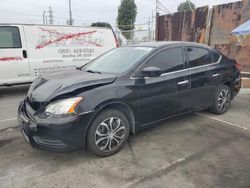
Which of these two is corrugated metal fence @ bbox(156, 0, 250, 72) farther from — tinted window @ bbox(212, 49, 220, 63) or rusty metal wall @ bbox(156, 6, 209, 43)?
tinted window @ bbox(212, 49, 220, 63)

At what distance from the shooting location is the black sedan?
2959 millimetres

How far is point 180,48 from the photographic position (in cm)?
420

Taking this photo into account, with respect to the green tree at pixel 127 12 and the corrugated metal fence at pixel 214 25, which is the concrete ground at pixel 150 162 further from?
the green tree at pixel 127 12

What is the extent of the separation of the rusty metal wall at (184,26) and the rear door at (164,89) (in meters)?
8.51

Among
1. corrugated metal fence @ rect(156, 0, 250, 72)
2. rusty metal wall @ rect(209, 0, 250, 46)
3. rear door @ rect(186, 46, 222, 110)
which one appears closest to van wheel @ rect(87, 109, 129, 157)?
rear door @ rect(186, 46, 222, 110)

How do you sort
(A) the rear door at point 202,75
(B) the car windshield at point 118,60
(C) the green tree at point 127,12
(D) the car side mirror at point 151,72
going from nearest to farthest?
(D) the car side mirror at point 151,72
(B) the car windshield at point 118,60
(A) the rear door at point 202,75
(C) the green tree at point 127,12

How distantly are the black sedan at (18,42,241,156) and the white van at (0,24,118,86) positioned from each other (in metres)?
3.11

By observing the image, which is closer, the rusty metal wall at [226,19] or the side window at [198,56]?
the side window at [198,56]

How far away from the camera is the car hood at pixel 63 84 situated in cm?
309

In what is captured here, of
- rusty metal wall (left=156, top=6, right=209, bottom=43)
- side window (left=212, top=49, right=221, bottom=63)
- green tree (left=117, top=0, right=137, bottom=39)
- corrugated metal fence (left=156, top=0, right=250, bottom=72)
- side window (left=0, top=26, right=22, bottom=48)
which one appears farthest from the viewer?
green tree (left=117, top=0, right=137, bottom=39)

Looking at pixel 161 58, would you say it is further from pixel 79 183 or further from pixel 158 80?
pixel 79 183

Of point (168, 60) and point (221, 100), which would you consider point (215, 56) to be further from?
point (168, 60)

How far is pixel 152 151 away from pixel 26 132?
1.76m

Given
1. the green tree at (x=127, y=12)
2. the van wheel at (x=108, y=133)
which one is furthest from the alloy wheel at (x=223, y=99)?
the green tree at (x=127, y=12)
